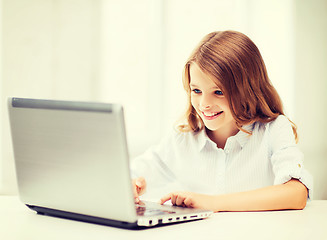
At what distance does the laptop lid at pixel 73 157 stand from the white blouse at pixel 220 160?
62 cm

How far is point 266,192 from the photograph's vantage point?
113cm

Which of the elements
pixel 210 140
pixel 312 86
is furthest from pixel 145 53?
pixel 210 140

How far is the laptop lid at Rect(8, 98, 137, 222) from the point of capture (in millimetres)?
779

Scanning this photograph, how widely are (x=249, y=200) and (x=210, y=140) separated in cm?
46

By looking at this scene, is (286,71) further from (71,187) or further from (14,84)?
(71,187)

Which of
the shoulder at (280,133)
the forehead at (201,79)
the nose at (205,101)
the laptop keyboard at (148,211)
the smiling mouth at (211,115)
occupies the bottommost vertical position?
the laptop keyboard at (148,211)

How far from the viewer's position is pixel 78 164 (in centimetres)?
85

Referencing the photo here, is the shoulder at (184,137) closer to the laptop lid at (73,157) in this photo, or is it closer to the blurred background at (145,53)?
the laptop lid at (73,157)

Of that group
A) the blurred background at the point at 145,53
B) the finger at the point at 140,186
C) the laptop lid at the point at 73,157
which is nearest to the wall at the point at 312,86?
the blurred background at the point at 145,53

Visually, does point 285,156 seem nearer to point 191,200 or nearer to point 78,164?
point 191,200

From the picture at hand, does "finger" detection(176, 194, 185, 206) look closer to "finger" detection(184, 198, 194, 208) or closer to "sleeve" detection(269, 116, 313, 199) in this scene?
"finger" detection(184, 198, 194, 208)

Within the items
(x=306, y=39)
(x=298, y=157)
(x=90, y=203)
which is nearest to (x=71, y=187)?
(x=90, y=203)

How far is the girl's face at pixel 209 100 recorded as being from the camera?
53.8 inches

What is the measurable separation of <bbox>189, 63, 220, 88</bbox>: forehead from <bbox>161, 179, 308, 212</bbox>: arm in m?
0.39
